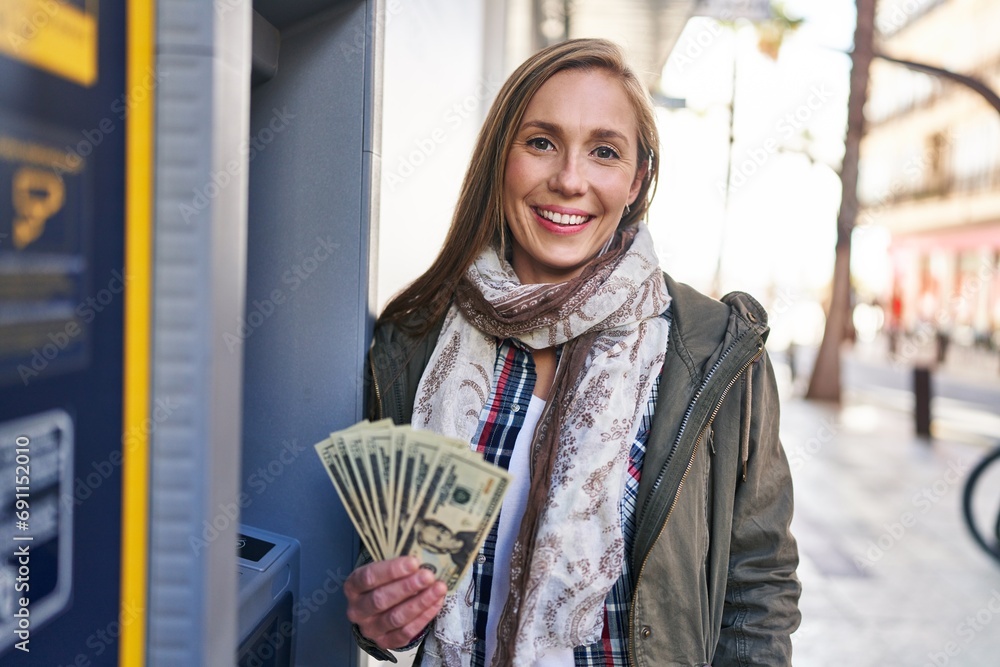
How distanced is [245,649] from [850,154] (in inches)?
480

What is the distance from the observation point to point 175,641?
2.65ft

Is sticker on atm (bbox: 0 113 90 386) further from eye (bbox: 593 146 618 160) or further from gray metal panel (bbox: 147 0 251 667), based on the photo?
eye (bbox: 593 146 618 160)

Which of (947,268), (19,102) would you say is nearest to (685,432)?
(19,102)

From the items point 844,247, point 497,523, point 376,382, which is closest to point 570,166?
point 376,382

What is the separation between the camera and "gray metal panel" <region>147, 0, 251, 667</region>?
767 mm

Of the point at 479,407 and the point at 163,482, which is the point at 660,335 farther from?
the point at 163,482

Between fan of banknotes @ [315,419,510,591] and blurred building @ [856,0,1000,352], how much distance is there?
22.8m

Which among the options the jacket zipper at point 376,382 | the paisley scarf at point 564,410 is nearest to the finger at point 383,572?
the paisley scarf at point 564,410

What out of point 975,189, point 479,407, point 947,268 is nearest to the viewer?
point 479,407

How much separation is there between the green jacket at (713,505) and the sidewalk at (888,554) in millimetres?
3016

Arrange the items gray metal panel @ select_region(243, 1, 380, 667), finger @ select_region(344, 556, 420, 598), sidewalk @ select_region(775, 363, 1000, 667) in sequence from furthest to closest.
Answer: sidewalk @ select_region(775, 363, 1000, 667) → gray metal panel @ select_region(243, 1, 380, 667) → finger @ select_region(344, 556, 420, 598)

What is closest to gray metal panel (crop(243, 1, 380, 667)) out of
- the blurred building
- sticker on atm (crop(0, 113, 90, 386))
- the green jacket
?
the green jacket

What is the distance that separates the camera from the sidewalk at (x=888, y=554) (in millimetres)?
4453

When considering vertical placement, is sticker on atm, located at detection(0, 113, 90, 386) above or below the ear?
below
